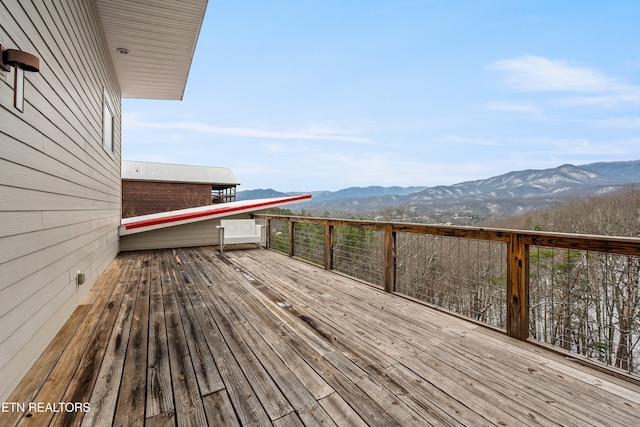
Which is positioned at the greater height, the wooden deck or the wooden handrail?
the wooden handrail

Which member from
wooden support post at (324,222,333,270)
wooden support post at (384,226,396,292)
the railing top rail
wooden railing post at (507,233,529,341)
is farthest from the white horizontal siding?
wooden railing post at (507,233,529,341)

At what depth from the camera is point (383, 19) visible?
16.9 m

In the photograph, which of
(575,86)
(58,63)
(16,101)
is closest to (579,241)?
(16,101)

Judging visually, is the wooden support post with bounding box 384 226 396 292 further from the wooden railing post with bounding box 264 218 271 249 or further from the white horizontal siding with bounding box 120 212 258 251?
the white horizontal siding with bounding box 120 212 258 251

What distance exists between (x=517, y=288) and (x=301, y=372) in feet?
5.53

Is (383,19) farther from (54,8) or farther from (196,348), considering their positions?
(196,348)

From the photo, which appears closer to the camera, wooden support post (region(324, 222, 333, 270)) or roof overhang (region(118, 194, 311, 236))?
wooden support post (region(324, 222, 333, 270))

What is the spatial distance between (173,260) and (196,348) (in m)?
3.77

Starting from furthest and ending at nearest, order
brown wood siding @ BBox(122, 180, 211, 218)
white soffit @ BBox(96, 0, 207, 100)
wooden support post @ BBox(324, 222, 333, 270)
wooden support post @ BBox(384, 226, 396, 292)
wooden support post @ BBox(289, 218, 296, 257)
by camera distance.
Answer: brown wood siding @ BBox(122, 180, 211, 218) < wooden support post @ BBox(289, 218, 296, 257) < wooden support post @ BBox(324, 222, 333, 270) < white soffit @ BBox(96, 0, 207, 100) < wooden support post @ BBox(384, 226, 396, 292)

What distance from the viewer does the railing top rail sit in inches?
65.1

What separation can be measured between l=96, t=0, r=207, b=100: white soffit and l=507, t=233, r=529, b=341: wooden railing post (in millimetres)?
4175

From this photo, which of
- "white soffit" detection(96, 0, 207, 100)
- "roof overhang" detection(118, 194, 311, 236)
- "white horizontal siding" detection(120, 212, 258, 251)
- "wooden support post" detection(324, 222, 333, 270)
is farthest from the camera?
"white horizontal siding" detection(120, 212, 258, 251)

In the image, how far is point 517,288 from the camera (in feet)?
6.97

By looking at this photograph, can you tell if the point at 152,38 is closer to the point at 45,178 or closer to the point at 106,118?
the point at 106,118
